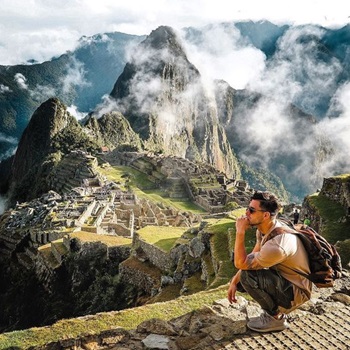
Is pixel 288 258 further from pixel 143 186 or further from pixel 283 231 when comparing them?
pixel 143 186

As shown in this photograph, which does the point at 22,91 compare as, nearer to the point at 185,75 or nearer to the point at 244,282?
the point at 185,75

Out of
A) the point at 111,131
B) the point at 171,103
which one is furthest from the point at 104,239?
the point at 171,103

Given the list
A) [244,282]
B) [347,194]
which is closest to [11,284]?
[347,194]

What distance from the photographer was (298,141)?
163 meters

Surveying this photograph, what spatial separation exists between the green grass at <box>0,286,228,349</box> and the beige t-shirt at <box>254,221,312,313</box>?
2.22 metres

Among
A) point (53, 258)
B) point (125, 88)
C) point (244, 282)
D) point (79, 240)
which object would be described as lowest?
point (53, 258)

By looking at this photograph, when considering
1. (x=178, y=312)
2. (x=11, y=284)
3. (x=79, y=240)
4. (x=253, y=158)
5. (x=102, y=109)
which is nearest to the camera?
(x=178, y=312)

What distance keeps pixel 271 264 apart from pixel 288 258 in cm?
28

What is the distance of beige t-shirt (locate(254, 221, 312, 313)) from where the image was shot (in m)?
4.33

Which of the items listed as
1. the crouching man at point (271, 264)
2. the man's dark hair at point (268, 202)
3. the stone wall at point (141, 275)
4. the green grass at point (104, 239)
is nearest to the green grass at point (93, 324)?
the crouching man at point (271, 264)

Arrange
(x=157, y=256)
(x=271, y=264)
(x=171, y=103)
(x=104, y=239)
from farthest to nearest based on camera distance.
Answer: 1. (x=171, y=103)
2. (x=104, y=239)
3. (x=157, y=256)
4. (x=271, y=264)

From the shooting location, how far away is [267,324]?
4.96 m

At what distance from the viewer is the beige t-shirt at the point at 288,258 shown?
4.33 metres

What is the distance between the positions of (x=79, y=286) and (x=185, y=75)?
15342cm
